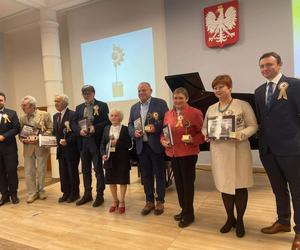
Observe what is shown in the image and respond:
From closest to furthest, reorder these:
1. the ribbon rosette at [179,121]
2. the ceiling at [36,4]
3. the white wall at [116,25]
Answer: the ribbon rosette at [179,121] < the white wall at [116,25] < the ceiling at [36,4]

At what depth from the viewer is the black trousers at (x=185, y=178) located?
2807 millimetres

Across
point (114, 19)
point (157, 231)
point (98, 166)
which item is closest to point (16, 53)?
point (114, 19)

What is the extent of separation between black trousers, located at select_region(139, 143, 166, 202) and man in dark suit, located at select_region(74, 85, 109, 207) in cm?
73

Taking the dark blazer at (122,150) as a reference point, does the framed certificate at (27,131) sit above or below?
above

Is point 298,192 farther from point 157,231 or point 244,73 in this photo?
point 244,73

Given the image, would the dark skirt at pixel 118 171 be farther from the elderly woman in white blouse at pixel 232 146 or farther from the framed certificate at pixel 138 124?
the elderly woman in white blouse at pixel 232 146

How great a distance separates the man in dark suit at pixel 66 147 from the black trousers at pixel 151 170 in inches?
45.5

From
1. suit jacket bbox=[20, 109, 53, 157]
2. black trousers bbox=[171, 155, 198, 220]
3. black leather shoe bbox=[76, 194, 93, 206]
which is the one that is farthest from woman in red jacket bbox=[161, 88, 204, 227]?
suit jacket bbox=[20, 109, 53, 157]

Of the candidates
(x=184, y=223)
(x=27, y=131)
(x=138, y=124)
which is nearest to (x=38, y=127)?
(x=27, y=131)

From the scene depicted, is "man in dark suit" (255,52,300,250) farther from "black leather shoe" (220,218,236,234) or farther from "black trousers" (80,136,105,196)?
"black trousers" (80,136,105,196)

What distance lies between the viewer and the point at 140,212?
11.2 ft

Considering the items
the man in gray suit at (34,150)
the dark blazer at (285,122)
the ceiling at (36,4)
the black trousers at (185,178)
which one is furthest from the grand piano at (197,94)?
Answer: the ceiling at (36,4)

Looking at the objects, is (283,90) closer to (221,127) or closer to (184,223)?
(221,127)

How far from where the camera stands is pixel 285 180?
→ 2449 millimetres
